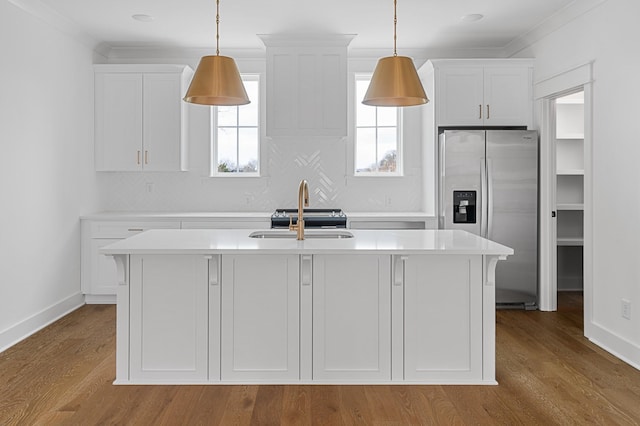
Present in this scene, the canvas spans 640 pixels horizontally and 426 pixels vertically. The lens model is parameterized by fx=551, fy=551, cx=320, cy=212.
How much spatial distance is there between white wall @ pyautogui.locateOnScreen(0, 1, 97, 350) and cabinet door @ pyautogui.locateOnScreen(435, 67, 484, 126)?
11.1 ft

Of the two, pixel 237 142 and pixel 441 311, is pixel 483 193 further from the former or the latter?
pixel 237 142

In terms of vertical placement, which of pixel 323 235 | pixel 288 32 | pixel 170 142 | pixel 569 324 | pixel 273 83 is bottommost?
pixel 569 324

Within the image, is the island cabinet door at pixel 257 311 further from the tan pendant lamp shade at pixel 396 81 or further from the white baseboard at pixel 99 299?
the white baseboard at pixel 99 299

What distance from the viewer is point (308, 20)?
15.5ft

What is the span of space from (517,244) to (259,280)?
2876 mm

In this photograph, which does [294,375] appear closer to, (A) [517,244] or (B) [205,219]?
(B) [205,219]

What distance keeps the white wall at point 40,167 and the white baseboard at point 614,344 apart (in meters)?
4.24

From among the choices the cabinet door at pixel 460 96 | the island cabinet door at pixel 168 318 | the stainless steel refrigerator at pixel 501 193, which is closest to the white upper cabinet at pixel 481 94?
the cabinet door at pixel 460 96

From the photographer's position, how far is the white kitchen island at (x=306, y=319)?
10.3ft

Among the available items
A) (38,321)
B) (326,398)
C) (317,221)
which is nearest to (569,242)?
(317,221)

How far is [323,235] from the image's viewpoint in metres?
3.64

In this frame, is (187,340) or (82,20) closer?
(187,340)

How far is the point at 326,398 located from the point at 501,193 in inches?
114

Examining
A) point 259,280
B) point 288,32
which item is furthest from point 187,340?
point 288,32
